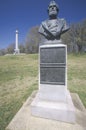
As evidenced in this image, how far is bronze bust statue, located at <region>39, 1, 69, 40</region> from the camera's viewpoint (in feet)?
12.6

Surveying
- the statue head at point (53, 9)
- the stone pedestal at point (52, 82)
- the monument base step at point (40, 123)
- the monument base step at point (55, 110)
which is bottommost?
the monument base step at point (40, 123)

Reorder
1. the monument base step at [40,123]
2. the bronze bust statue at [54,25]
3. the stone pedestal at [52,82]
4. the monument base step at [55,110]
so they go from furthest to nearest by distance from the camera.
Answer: the bronze bust statue at [54,25], the stone pedestal at [52,82], the monument base step at [55,110], the monument base step at [40,123]

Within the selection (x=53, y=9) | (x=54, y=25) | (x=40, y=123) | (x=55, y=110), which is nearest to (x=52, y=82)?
(x=55, y=110)

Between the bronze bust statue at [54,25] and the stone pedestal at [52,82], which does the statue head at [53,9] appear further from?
the stone pedestal at [52,82]

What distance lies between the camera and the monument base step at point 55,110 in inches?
133

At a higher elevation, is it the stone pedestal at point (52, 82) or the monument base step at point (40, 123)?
the stone pedestal at point (52, 82)

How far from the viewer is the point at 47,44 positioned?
12.8 ft

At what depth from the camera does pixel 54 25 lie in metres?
3.89

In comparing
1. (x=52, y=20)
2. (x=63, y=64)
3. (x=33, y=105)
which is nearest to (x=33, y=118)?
(x=33, y=105)

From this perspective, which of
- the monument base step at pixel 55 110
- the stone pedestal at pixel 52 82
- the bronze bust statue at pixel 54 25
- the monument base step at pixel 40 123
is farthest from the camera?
the bronze bust statue at pixel 54 25

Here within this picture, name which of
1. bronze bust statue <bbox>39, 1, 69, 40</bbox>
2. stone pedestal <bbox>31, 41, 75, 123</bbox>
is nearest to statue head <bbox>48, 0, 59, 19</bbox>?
bronze bust statue <bbox>39, 1, 69, 40</bbox>

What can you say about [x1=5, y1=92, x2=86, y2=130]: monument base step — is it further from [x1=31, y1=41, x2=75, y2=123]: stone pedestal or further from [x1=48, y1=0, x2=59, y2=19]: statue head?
[x1=48, y1=0, x2=59, y2=19]: statue head

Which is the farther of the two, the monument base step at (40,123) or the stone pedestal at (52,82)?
the stone pedestal at (52,82)

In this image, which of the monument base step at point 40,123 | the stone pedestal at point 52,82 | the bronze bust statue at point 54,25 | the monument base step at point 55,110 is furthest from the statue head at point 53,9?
the monument base step at point 40,123
